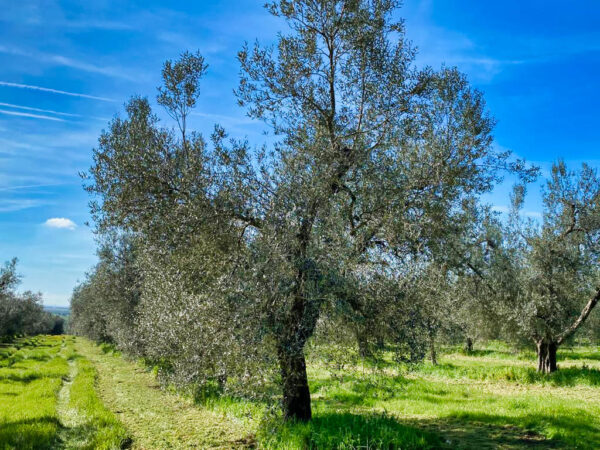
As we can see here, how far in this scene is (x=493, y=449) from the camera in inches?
451

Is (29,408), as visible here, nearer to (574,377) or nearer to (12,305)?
(574,377)

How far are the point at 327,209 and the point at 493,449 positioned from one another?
7.91m

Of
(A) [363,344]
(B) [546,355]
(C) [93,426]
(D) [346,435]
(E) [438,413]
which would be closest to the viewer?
(D) [346,435]

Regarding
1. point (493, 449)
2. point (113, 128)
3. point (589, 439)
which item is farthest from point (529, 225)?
point (113, 128)

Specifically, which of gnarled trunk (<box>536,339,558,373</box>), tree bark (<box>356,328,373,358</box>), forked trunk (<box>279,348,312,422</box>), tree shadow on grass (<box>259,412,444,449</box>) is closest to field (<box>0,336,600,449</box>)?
tree shadow on grass (<box>259,412,444,449</box>)

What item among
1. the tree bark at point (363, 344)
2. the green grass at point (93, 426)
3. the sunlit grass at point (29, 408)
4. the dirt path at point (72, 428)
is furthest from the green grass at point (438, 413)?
the sunlit grass at point (29, 408)

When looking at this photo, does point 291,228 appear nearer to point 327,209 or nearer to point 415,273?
point 327,209

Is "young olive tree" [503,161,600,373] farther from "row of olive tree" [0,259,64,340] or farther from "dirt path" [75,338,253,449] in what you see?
"row of olive tree" [0,259,64,340]

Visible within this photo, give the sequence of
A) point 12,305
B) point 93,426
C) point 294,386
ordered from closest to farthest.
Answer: point 294,386 < point 93,426 < point 12,305

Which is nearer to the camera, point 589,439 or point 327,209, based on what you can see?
point 327,209

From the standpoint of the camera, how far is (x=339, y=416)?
12594 millimetres

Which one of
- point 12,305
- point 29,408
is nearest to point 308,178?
point 29,408

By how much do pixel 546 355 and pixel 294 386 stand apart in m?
21.3

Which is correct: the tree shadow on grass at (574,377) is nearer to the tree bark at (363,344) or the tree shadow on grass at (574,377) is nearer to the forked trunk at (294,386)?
the forked trunk at (294,386)
